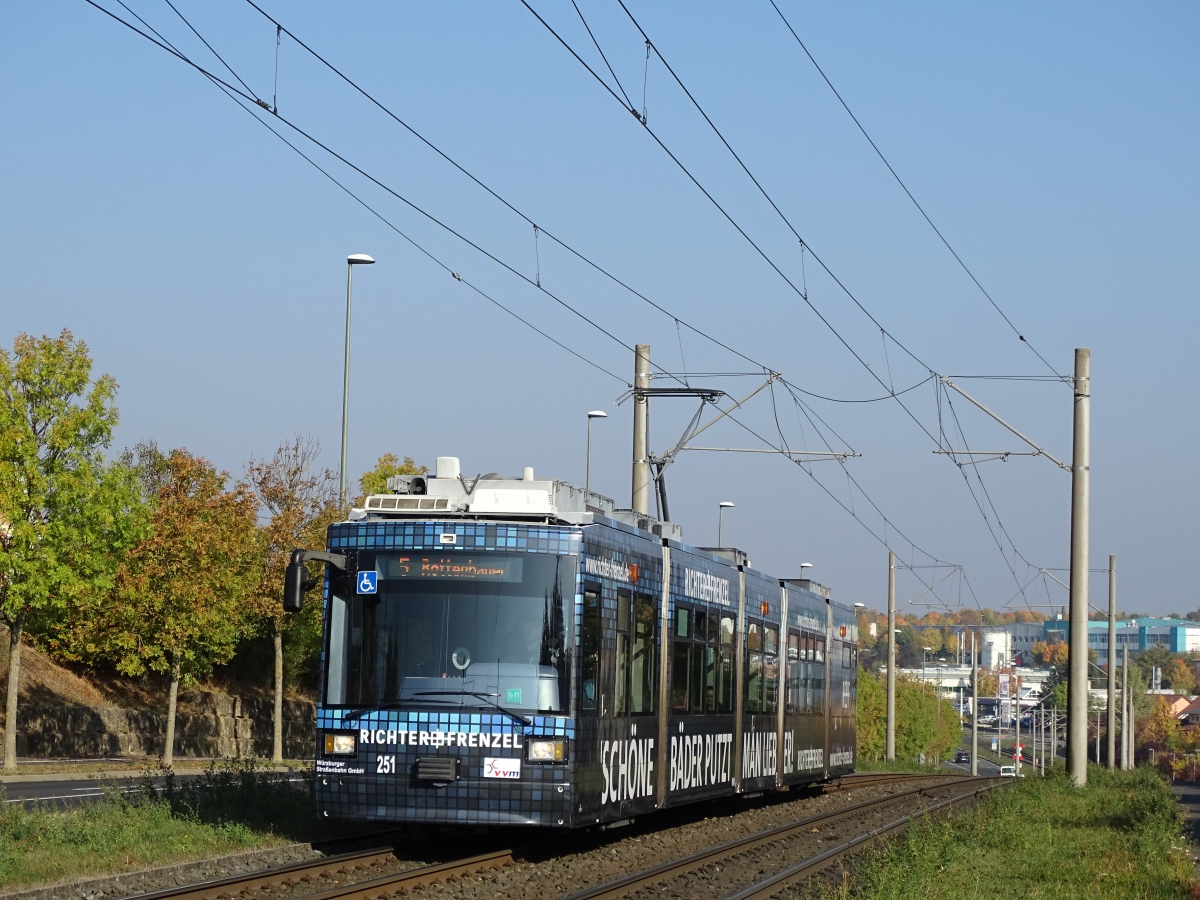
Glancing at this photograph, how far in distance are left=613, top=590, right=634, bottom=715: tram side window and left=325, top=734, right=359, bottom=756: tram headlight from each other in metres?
2.57

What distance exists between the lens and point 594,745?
1470 cm

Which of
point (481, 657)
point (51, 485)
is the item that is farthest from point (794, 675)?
point (51, 485)

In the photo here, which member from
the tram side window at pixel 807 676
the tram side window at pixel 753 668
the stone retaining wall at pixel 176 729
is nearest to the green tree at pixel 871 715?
the stone retaining wall at pixel 176 729

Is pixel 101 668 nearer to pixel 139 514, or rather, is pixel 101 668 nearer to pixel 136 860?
pixel 139 514

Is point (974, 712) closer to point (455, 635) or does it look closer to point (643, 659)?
point (643, 659)

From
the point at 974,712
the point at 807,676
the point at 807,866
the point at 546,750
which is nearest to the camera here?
the point at 546,750

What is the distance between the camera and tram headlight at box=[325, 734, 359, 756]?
1422 centimetres

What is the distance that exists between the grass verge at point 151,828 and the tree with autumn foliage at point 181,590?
1829cm

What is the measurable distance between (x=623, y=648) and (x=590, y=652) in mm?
1067

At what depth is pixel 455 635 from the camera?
1424 centimetres

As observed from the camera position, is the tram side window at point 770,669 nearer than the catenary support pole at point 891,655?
Yes

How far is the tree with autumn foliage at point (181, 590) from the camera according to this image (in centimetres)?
3584

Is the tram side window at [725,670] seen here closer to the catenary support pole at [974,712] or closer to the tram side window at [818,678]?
the tram side window at [818,678]

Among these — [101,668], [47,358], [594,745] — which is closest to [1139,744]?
[101,668]
